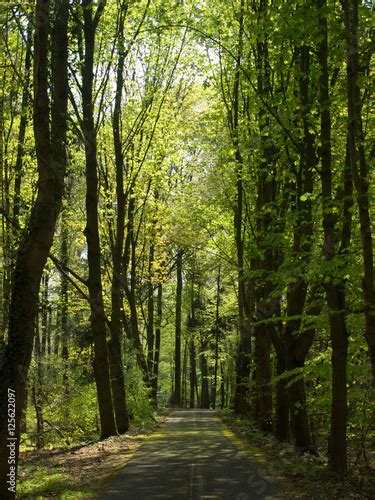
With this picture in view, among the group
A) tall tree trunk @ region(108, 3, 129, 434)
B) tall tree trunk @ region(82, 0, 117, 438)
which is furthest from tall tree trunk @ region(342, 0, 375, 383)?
tall tree trunk @ region(108, 3, 129, 434)

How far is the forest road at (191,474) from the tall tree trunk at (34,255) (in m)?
2.17

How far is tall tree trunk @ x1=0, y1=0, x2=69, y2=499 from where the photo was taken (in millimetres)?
7012

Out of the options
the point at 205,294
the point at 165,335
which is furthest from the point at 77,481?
the point at 165,335

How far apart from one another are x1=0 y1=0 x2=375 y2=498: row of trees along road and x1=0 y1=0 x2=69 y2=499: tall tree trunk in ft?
0.08

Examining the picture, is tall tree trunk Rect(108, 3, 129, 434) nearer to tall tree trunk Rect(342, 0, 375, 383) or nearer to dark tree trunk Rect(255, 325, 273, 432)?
dark tree trunk Rect(255, 325, 273, 432)

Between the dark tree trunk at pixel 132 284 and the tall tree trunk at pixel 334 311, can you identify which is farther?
the dark tree trunk at pixel 132 284

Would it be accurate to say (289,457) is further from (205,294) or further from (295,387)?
(205,294)

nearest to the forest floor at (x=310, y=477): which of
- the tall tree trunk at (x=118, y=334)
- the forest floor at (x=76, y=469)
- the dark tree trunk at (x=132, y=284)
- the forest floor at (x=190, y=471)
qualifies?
the forest floor at (x=190, y=471)

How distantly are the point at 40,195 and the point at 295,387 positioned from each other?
765 centimetres

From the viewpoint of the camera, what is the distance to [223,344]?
133 feet

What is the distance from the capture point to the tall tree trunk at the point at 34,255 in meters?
7.01

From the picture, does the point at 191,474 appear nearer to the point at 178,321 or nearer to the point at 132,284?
the point at 132,284

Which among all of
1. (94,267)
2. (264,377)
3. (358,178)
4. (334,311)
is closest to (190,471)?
(334,311)

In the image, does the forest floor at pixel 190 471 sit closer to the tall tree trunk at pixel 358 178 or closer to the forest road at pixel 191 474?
the forest road at pixel 191 474
